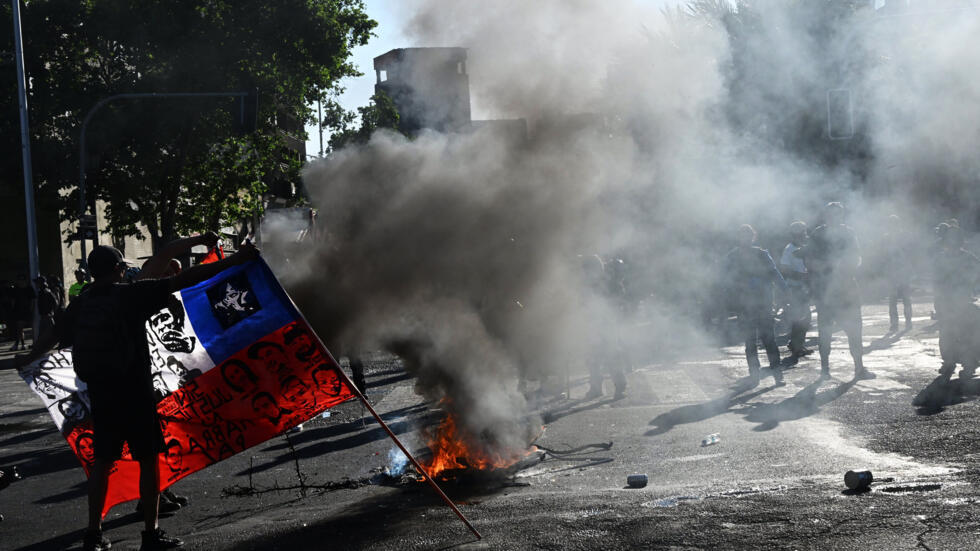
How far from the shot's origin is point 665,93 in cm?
1484

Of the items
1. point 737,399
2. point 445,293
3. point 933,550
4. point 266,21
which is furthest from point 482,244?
point 266,21

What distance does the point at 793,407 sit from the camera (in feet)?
28.8

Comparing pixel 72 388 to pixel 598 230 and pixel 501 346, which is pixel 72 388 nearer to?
pixel 501 346

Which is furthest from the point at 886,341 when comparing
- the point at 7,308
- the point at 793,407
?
the point at 7,308

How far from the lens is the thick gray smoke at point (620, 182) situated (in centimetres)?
773

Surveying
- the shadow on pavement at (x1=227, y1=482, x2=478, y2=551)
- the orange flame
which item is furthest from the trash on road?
the shadow on pavement at (x1=227, y1=482, x2=478, y2=551)

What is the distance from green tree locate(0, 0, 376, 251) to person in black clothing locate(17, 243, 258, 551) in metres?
21.7

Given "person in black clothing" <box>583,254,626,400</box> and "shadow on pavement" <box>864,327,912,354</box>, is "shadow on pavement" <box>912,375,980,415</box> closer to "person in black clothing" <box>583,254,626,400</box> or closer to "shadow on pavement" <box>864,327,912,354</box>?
"person in black clothing" <box>583,254,626,400</box>

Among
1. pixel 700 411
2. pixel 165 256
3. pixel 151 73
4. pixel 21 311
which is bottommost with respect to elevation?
pixel 21 311

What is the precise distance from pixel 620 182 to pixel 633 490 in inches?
214

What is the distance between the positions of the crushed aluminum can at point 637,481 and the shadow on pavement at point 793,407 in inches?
84.8

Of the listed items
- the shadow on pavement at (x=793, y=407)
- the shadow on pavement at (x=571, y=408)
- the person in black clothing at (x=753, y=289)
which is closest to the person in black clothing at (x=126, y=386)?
the shadow on pavement at (x=571, y=408)

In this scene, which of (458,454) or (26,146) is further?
(26,146)

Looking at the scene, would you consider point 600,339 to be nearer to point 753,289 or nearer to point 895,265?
point 753,289
